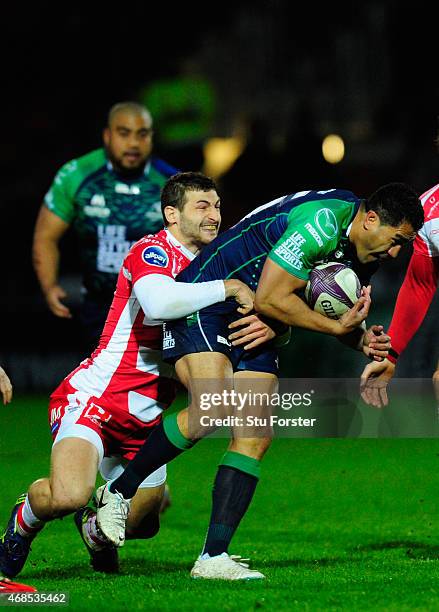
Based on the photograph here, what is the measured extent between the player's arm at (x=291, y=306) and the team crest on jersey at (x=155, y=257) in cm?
50

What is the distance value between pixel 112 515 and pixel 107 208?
3.58 metres

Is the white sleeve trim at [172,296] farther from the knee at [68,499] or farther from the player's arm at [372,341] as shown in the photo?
the knee at [68,499]

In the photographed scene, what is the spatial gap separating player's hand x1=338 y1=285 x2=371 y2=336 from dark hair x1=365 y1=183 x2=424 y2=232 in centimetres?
32

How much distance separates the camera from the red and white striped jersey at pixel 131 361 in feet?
18.0

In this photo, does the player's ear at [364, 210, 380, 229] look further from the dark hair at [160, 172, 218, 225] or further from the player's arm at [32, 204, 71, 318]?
the player's arm at [32, 204, 71, 318]

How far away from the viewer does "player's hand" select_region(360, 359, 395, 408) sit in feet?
19.4

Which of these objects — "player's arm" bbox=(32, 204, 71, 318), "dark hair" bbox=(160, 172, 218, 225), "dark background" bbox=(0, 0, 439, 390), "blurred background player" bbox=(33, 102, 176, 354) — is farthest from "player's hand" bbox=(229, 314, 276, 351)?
"dark background" bbox=(0, 0, 439, 390)

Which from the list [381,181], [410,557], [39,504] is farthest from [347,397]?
[381,181]

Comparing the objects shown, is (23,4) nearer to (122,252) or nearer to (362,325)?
(122,252)

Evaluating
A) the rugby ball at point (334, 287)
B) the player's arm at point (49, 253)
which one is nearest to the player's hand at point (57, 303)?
the player's arm at point (49, 253)

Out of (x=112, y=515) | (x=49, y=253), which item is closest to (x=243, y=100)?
(x=49, y=253)

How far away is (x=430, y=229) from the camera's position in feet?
19.3

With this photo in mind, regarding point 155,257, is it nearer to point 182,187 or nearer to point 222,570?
point 182,187

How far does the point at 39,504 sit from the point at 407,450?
5158mm
